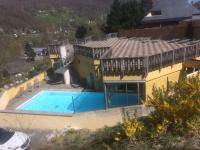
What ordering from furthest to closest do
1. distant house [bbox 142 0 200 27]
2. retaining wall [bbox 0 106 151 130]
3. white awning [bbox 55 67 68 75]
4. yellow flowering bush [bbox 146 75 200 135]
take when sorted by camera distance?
distant house [bbox 142 0 200 27] < white awning [bbox 55 67 68 75] < retaining wall [bbox 0 106 151 130] < yellow flowering bush [bbox 146 75 200 135]

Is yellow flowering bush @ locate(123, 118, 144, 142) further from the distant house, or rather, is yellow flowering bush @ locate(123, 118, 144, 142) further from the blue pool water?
the distant house

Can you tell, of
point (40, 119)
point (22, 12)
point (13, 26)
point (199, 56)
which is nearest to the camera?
point (40, 119)

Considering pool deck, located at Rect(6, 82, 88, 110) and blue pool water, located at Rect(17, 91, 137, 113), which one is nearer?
blue pool water, located at Rect(17, 91, 137, 113)

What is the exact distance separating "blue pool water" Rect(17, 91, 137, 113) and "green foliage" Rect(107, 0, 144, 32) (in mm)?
17738

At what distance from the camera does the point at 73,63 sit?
26.8m

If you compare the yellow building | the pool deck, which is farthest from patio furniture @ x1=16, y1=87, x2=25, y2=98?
the yellow building

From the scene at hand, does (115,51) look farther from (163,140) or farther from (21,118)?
(163,140)

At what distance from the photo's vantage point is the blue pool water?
2017 cm

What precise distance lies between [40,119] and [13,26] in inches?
2780

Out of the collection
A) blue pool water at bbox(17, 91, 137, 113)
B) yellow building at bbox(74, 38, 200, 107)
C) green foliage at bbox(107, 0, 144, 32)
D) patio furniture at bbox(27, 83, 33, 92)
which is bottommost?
blue pool water at bbox(17, 91, 137, 113)

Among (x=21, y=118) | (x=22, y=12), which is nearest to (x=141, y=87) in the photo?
(x=21, y=118)

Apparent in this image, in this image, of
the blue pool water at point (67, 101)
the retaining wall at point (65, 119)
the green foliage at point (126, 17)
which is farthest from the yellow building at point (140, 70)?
the green foliage at point (126, 17)

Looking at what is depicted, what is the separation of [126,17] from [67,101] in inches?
786

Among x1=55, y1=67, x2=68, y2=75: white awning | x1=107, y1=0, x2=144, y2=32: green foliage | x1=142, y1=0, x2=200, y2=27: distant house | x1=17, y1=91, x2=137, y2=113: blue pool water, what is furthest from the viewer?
x1=107, y1=0, x2=144, y2=32: green foliage
